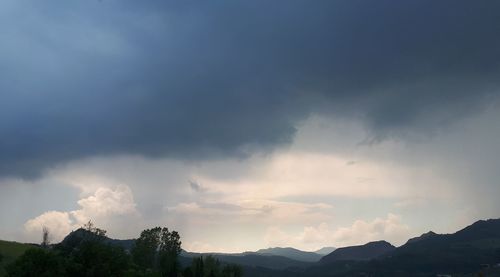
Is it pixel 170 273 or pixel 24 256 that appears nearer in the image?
pixel 24 256

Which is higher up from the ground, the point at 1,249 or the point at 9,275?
the point at 1,249

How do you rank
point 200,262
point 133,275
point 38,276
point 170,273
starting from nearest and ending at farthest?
point 38,276 < point 133,275 < point 170,273 < point 200,262

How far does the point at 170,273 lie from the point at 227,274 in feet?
128

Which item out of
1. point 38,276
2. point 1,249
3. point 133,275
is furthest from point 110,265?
point 1,249

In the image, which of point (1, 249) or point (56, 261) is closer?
point (56, 261)

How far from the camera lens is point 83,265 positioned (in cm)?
9906

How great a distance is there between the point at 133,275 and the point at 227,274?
73209mm

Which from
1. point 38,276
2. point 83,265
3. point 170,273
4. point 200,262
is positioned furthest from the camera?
point 200,262

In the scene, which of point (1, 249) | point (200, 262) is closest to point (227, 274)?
point (200, 262)

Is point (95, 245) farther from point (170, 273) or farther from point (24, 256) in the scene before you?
point (170, 273)

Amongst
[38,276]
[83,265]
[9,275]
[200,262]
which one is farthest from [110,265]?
[200,262]

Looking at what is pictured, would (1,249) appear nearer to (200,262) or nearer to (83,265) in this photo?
(200,262)

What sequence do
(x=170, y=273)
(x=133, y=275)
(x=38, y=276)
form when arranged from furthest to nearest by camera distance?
(x=170, y=273)
(x=133, y=275)
(x=38, y=276)

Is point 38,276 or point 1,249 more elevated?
point 1,249
